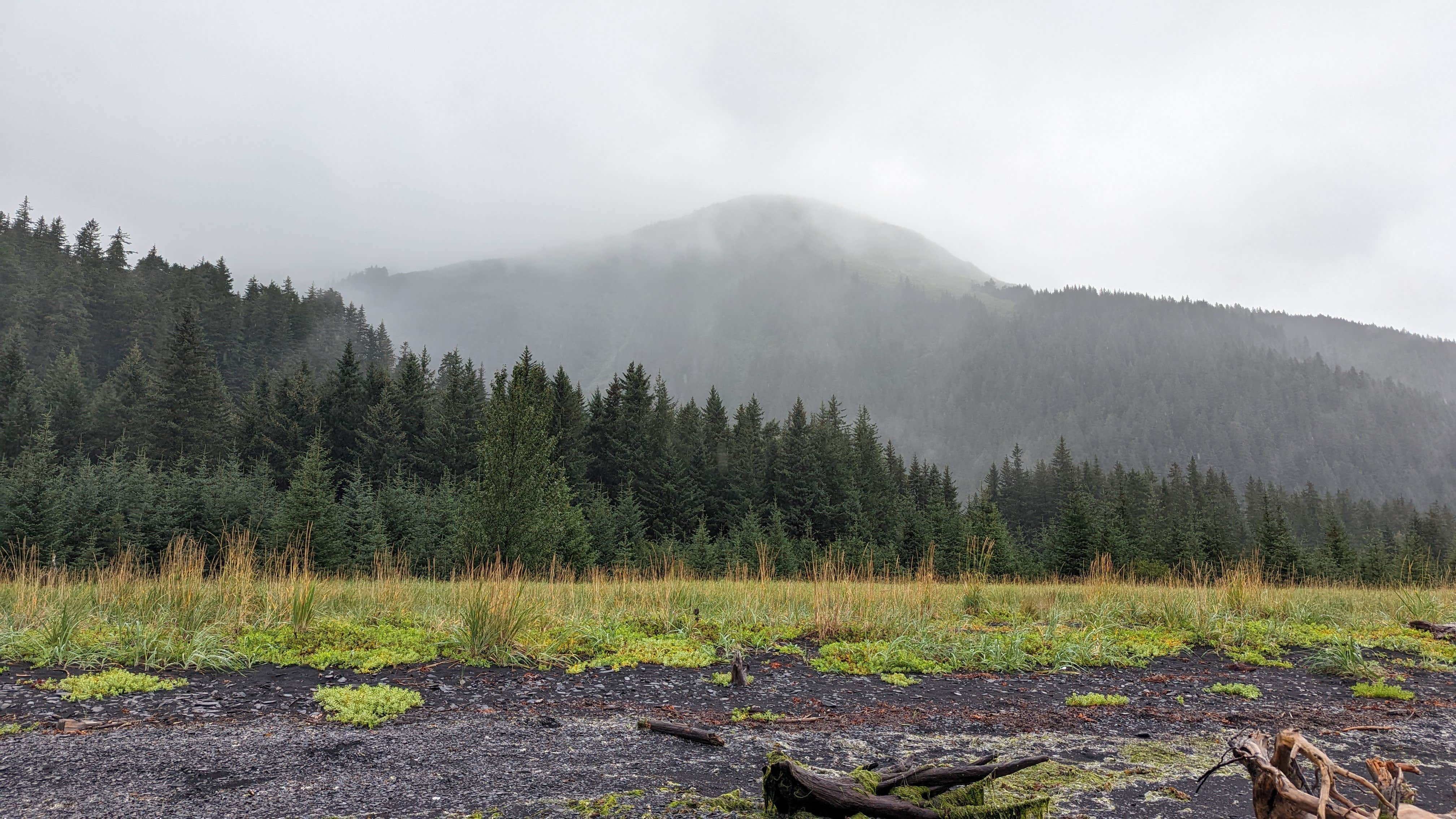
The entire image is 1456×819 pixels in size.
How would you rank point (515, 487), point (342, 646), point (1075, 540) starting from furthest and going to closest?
point (1075, 540) < point (515, 487) < point (342, 646)

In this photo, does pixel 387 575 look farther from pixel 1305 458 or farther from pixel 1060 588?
pixel 1305 458

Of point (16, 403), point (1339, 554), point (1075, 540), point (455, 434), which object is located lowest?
point (1339, 554)

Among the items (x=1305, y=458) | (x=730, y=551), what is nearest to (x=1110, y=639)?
(x=730, y=551)

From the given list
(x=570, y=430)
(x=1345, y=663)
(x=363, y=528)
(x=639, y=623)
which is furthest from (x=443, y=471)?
(x=1345, y=663)

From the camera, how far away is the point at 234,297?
245 feet

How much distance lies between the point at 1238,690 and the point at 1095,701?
1769 mm

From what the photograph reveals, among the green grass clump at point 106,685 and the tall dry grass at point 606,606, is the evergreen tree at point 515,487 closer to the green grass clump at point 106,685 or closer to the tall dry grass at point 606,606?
the tall dry grass at point 606,606

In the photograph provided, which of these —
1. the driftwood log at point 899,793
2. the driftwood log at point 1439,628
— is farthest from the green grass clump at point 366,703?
the driftwood log at point 1439,628

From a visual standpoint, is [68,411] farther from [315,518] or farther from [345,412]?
[315,518]

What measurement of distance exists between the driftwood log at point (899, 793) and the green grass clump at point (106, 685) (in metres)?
5.46

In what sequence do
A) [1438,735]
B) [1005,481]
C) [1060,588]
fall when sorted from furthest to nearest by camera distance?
1. [1005,481]
2. [1060,588]
3. [1438,735]

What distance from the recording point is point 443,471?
4388 cm

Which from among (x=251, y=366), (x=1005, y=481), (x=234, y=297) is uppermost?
(x=234, y=297)

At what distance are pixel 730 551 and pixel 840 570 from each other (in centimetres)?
2097
